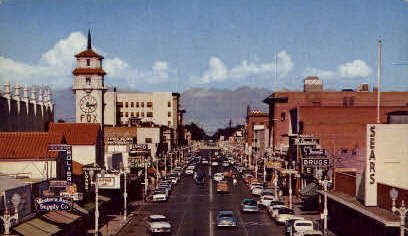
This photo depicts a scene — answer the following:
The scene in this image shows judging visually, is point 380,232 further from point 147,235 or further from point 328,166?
point 328,166

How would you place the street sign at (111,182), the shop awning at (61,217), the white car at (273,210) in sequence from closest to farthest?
the shop awning at (61,217)
the white car at (273,210)
the street sign at (111,182)

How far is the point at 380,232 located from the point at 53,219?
18.4 metres

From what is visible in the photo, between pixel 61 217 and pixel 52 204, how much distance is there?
3287 millimetres

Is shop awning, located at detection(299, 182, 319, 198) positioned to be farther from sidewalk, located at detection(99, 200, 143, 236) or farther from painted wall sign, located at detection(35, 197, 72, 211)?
painted wall sign, located at detection(35, 197, 72, 211)

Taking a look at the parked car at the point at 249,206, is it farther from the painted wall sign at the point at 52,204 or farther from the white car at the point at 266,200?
the painted wall sign at the point at 52,204

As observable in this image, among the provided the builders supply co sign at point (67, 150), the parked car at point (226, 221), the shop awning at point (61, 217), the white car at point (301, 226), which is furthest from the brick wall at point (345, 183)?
the builders supply co sign at point (67, 150)

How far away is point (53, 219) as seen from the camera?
47.2m

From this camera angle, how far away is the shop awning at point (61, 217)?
47.3 meters

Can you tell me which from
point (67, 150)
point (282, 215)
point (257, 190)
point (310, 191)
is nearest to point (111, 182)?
point (67, 150)

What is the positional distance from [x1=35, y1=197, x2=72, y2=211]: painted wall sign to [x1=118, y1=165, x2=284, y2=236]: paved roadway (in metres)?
12.0

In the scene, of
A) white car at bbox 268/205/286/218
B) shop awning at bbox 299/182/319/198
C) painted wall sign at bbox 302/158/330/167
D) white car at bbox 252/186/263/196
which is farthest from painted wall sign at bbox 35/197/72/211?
white car at bbox 252/186/263/196

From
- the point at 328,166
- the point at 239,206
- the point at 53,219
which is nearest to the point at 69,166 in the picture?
the point at 53,219

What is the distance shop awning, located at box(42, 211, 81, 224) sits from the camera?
1860 inches

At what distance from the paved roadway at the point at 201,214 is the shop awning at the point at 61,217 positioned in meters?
7.79
